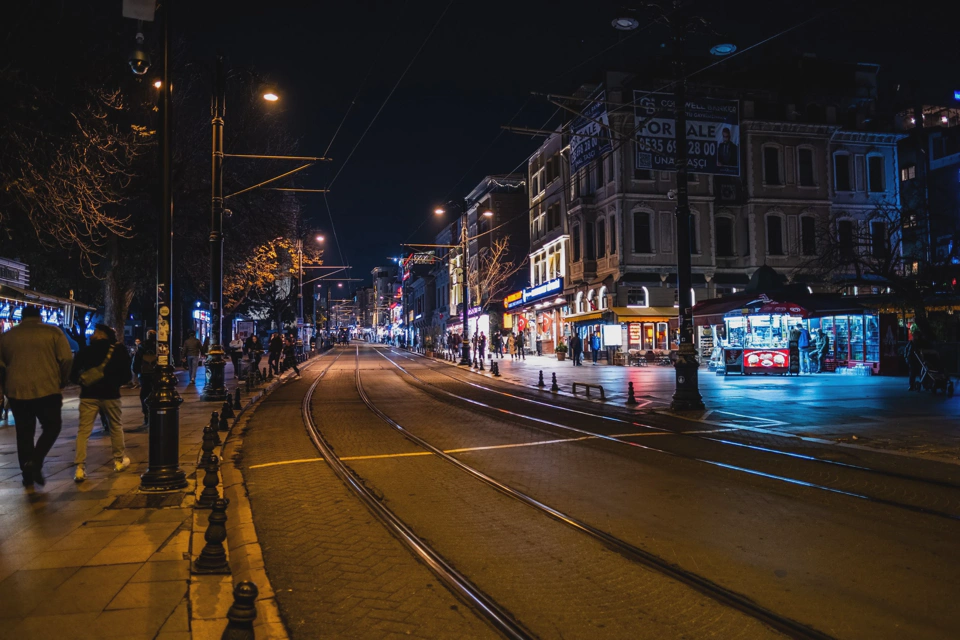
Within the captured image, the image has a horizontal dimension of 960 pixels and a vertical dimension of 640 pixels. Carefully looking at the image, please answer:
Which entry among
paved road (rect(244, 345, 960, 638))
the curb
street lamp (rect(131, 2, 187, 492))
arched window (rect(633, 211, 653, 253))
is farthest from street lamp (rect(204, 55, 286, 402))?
arched window (rect(633, 211, 653, 253))

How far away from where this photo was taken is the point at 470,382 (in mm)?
27109

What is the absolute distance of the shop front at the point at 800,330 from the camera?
25203 mm

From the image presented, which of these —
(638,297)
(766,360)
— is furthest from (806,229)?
(766,360)

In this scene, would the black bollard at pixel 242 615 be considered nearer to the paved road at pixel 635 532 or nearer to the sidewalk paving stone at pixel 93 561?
the sidewalk paving stone at pixel 93 561

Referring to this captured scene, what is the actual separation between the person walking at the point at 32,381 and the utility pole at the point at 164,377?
1096 millimetres

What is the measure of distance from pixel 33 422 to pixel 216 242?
9.43 m

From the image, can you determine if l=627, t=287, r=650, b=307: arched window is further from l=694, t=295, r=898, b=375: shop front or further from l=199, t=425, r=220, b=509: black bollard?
l=199, t=425, r=220, b=509: black bollard

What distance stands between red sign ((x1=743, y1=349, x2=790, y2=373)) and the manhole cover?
73.0 feet

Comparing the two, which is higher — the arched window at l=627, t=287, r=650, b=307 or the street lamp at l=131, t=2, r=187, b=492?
the arched window at l=627, t=287, r=650, b=307

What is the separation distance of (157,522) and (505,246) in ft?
177

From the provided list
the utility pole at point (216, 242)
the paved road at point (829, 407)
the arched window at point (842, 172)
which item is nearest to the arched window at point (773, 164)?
the arched window at point (842, 172)

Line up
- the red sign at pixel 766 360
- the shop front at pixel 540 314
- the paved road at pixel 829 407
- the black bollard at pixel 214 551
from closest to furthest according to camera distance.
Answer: the black bollard at pixel 214 551, the paved road at pixel 829 407, the red sign at pixel 766 360, the shop front at pixel 540 314

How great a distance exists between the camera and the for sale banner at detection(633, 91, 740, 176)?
15422 mm

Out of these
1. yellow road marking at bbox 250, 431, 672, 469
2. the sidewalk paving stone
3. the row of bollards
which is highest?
the row of bollards
